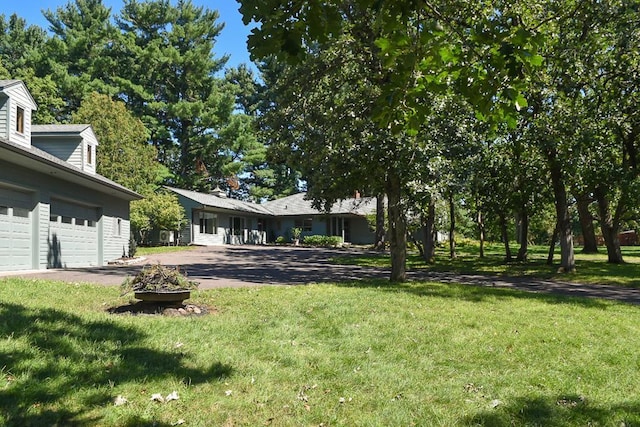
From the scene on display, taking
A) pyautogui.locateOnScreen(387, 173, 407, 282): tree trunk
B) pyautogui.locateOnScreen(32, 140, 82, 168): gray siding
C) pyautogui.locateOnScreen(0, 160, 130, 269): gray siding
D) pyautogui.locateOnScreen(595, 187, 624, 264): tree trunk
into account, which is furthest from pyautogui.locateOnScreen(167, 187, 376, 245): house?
pyautogui.locateOnScreen(387, 173, 407, 282): tree trunk

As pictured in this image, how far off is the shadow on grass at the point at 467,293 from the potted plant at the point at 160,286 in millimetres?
4651

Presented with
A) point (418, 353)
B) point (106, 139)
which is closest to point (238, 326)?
point (418, 353)

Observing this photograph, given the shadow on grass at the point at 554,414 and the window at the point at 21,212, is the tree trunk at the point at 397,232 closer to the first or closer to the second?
the shadow on grass at the point at 554,414

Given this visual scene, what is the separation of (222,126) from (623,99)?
3285 centimetres

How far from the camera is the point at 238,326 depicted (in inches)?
277

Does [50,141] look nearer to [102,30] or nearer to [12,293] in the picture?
[12,293]

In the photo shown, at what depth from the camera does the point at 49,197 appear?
1530cm

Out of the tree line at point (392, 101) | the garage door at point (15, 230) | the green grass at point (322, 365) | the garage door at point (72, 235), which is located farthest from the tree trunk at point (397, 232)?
the garage door at point (72, 235)

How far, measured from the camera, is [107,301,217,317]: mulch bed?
7.85 m

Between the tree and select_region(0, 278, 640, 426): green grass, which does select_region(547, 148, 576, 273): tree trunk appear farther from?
the tree

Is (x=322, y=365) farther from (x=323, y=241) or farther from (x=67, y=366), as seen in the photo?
(x=323, y=241)

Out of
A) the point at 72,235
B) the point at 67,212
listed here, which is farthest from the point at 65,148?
the point at 72,235

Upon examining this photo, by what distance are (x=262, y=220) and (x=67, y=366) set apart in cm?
4159

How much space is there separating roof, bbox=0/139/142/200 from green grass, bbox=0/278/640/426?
16.1 feet
